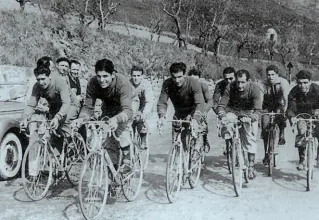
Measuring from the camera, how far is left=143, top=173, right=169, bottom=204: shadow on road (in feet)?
21.8

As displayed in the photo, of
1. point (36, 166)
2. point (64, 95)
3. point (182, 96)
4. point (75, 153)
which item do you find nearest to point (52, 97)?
point (64, 95)

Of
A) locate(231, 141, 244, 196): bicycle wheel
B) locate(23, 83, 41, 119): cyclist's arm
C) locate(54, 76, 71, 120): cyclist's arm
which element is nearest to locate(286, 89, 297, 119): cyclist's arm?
locate(231, 141, 244, 196): bicycle wheel

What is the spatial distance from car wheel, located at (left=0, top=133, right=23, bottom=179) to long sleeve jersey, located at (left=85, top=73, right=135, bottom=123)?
209 cm

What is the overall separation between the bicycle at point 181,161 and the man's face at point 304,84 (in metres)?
1.99

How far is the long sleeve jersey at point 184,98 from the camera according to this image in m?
6.90

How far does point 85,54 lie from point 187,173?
1724cm

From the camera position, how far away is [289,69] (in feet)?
230

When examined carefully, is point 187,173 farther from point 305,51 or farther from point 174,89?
point 305,51

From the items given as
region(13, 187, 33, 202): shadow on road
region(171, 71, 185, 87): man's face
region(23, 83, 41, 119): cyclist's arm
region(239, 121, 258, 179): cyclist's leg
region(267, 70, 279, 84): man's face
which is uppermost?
region(267, 70, 279, 84): man's face

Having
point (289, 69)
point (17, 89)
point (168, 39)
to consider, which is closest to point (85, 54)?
point (17, 89)

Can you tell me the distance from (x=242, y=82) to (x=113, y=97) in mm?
2387

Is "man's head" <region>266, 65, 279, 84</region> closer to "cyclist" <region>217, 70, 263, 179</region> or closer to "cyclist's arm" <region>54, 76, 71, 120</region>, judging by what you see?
"cyclist" <region>217, 70, 263, 179</region>

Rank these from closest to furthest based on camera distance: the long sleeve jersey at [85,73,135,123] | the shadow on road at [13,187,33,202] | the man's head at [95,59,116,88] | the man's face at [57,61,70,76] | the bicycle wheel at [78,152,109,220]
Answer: the bicycle wheel at [78,152,109,220]
the man's head at [95,59,116,88]
the long sleeve jersey at [85,73,135,123]
the shadow on road at [13,187,33,202]
the man's face at [57,61,70,76]

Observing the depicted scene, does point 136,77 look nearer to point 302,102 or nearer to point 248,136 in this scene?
point 248,136
